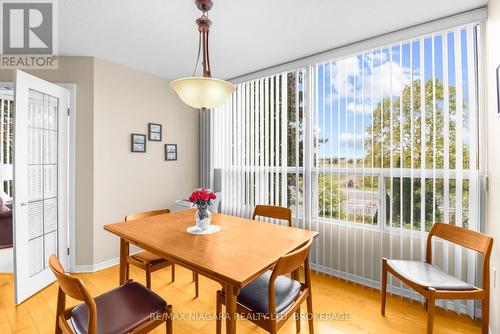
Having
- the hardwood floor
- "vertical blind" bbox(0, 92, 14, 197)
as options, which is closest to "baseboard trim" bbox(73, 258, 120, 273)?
the hardwood floor

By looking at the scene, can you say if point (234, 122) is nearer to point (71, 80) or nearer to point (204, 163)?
point (204, 163)

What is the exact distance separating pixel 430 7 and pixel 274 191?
2.32m

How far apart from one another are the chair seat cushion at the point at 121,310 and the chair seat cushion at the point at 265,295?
1.63ft

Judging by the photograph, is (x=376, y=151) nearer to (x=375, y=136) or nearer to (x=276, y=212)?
(x=375, y=136)

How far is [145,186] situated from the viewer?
3387 mm

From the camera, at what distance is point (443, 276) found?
1794 millimetres

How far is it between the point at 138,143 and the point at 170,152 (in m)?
0.51

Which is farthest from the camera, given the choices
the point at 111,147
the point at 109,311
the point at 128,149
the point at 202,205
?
the point at 128,149

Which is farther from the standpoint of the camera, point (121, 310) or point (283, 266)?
point (121, 310)

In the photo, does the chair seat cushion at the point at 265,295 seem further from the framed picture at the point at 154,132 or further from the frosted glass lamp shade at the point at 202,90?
the framed picture at the point at 154,132

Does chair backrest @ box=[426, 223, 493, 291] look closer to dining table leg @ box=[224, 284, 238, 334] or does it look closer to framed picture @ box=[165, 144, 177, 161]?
dining table leg @ box=[224, 284, 238, 334]

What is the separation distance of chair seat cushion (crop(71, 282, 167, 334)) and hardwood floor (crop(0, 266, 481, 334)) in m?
0.62

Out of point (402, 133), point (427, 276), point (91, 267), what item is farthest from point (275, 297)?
point (91, 267)

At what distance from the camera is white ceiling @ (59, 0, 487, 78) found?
194cm
